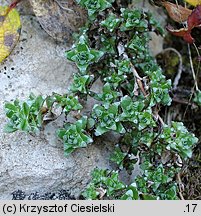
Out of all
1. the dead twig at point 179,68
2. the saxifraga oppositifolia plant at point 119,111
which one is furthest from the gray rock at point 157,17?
the saxifraga oppositifolia plant at point 119,111

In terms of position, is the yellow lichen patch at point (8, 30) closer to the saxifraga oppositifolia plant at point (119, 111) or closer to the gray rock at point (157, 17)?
the saxifraga oppositifolia plant at point (119, 111)

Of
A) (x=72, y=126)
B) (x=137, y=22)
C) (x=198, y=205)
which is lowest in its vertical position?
(x=198, y=205)

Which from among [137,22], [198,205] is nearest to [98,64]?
[137,22]

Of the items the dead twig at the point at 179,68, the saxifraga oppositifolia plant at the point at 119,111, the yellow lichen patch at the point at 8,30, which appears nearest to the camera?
the saxifraga oppositifolia plant at the point at 119,111

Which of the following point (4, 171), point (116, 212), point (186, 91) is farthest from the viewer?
point (186, 91)

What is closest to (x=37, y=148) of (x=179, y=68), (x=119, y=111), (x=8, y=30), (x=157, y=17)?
(x=119, y=111)

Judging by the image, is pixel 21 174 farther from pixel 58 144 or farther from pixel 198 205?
pixel 198 205

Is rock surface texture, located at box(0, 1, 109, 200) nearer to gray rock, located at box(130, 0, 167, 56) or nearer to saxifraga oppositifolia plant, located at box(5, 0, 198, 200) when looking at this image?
saxifraga oppositifolia plant, located at box(5, 0, 198, 200)
